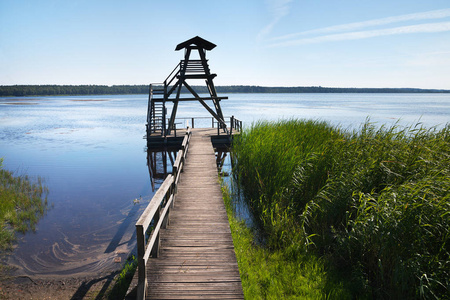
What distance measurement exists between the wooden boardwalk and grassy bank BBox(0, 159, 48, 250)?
16.5 ft

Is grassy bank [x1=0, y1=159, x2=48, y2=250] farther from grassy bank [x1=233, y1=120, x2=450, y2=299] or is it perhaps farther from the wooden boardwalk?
grassy bank [x1=233, y1=120, x2=450, y2=299]

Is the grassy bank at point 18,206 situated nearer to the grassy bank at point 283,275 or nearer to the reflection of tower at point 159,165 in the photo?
the reflection of tower at point 159,165

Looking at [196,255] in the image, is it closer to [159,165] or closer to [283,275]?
[283,275]

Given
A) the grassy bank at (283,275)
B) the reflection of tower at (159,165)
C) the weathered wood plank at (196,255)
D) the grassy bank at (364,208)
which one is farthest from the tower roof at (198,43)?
the grassy bank at (283,275)

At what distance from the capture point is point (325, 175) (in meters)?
8.09

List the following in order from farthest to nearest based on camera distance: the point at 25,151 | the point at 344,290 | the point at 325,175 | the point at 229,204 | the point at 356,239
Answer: the point at 25,151
the point at 229,204
the point at 325,175
the point at 356,239
the point at 344,290

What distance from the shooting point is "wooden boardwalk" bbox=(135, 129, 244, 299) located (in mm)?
4070

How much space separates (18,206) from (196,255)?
888cm

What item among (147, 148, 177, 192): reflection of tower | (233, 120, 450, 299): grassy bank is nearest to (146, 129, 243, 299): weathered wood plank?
(233, 120, 450, 299): grassy bank

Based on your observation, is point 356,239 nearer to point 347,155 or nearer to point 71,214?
point 347,155

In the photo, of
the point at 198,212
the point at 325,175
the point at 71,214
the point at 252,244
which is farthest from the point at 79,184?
the point at 325,175

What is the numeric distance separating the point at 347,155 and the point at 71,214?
9.60 m

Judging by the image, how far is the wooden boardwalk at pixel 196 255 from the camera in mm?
4070

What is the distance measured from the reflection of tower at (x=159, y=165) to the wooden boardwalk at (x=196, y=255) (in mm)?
6651
